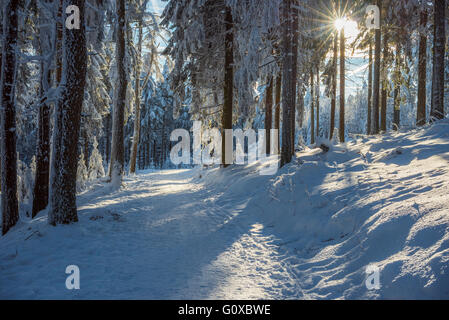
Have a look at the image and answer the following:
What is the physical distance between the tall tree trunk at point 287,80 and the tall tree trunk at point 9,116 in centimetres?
779

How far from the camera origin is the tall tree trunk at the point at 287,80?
8.95 m

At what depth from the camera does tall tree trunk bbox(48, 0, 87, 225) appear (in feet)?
17.2

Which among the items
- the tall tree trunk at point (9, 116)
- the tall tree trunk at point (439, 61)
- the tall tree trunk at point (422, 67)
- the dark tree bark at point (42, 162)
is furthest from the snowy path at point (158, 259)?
the tall tree trunk at point (422, 67)

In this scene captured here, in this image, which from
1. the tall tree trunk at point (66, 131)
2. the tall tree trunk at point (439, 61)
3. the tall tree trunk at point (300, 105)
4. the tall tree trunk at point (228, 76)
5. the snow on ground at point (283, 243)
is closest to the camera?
the snow on ground at point (283, 243)

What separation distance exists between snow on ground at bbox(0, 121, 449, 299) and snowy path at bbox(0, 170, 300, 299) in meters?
0.02

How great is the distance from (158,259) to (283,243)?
2277mm

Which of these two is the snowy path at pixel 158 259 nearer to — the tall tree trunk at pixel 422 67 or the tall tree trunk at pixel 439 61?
the tall tree trunk at pixel 439 61

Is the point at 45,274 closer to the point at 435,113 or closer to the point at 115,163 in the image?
the point at 115,163

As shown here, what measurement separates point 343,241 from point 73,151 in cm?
537

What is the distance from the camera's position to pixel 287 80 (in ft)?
29.5

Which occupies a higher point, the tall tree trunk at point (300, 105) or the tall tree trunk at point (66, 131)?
the tall tree trunk at point (300, 105)

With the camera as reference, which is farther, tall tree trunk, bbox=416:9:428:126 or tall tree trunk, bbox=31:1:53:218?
tall tree trunk, bbox=416:9:428:126

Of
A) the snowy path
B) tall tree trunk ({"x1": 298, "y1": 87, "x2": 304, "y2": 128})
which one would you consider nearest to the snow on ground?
the snowy path

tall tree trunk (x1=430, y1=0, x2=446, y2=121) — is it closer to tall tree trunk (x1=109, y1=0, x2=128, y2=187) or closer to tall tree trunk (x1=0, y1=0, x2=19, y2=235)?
tall tree trunk (x1=109, y1=0, x2=128, y2=187)
